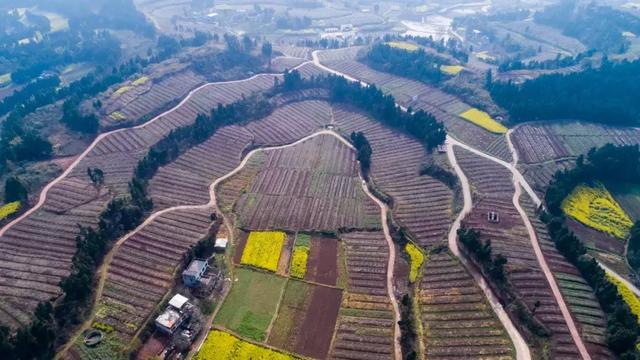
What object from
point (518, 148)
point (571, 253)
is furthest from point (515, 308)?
point (518, 148)

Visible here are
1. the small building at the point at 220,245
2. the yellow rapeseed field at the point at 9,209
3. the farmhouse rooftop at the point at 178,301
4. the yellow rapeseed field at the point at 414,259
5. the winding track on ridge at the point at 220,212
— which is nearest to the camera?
the winding track on ridge at the point at 220,212

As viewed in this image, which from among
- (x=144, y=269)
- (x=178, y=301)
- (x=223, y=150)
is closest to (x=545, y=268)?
(x=178, y=301)

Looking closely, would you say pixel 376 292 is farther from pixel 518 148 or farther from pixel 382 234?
pixel 518 148

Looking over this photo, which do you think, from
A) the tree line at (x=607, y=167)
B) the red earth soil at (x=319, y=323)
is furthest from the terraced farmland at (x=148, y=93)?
the tree line at (x=607, y=167)

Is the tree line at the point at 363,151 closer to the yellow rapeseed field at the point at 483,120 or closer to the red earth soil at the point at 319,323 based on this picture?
the yellow rapeseed field at the point at 483,120

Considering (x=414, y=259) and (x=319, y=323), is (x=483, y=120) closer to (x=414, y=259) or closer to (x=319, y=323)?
(x=414, y=259)

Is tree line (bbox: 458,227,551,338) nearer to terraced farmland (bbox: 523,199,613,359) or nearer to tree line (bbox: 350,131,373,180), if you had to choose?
terraced farmland (bbox: 523,199,613,359)

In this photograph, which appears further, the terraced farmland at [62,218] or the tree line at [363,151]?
the tree line at [363,151]

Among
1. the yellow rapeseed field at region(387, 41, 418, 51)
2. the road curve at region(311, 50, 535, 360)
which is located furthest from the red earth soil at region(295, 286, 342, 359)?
the yellow rapeseed field at region(387, 41, 418, 51)
